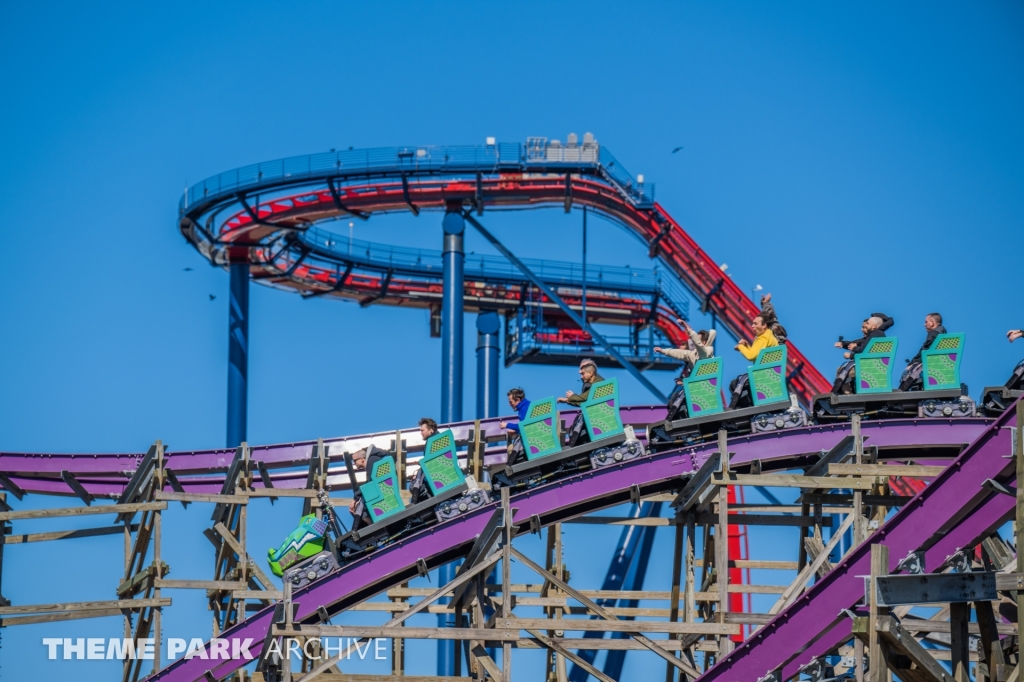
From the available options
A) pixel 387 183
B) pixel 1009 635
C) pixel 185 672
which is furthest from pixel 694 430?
pixel 387 183

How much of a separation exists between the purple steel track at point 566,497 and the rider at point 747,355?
602mm

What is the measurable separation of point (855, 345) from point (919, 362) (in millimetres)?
585

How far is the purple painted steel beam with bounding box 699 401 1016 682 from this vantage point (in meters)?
10.3

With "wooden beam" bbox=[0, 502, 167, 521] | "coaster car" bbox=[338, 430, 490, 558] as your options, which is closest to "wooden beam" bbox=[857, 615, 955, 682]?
"coaster car" bbox=[338, 430, 490, 558]

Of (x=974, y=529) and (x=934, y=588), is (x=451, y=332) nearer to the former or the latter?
(x=974, y=529)

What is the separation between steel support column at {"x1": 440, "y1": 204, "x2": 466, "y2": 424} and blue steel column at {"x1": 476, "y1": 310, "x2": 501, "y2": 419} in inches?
149

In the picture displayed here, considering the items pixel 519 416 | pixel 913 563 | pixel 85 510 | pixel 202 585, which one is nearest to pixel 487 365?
pixel 85 510

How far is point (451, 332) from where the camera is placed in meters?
23.2

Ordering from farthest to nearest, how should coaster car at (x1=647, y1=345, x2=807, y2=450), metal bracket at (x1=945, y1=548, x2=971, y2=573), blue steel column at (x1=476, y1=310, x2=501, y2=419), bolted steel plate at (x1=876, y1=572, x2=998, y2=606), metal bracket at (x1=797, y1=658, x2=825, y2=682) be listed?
1. blue steel column at (x1=476, y1=310, x2=501, y2=419)
2. coaster car at (x1=647, y1=345, x2=807, y2=450)
3. metal bracket at (x1=797, y1=658, x2=825, y2=682)
4. metal bracket at (x1=945, y1=548, x2=971, y2=573)
5. bolted steel plate at (x1=876, y1=572, x2=998, y2=606)

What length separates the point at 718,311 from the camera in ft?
88.0

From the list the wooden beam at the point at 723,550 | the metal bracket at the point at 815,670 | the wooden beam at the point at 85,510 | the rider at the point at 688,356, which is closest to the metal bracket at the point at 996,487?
the metal bracket at the point at 815,670

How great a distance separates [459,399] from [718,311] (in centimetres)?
614

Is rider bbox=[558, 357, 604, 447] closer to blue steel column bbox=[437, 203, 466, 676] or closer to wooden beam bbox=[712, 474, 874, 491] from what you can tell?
wooden beam bbox=[712, 474, 874, 491]

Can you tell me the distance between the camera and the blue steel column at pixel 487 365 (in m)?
27.5
